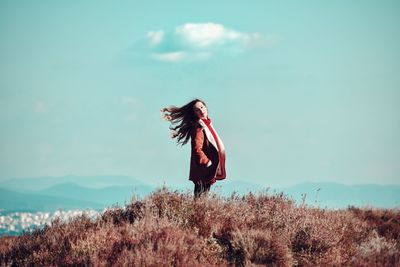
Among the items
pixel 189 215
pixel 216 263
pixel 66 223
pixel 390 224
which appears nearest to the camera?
pixel 216 263

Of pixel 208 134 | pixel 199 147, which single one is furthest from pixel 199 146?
pixel 208 134

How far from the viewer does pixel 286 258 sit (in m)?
7.16

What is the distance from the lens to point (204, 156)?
9.15m

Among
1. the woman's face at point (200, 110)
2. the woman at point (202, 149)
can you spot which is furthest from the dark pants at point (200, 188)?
the woman's face at point (200, 110)

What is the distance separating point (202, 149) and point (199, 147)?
0.78ft

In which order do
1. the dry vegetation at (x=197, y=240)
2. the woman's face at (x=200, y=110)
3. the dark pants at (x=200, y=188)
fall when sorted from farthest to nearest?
the woman's face at (x=200, y=110), the dark pants at (x=200, y=188), the dry vegetation at (x=197, y=240)

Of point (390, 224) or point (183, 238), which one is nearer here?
point (183, 238)

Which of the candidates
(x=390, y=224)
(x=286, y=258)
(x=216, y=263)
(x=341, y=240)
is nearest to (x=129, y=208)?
(x=216, y=263)

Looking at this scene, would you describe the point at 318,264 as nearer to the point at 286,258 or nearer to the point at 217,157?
the point at 286,258

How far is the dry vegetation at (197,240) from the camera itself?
6.88 meters

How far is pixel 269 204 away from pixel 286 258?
2699 mm

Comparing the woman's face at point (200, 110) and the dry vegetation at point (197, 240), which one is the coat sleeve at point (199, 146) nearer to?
the woman's face at point (200, 110)

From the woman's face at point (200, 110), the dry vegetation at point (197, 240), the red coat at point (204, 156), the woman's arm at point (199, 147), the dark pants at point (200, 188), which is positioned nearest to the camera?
the dry vegetation at point (197, 240)

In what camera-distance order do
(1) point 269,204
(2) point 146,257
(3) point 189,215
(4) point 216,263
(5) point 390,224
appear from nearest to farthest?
1. (2) point 146,257
2. (4) point 216,263
3. (3) point 189,215
4. (1) point 269,204
5. (5) point 390,224
